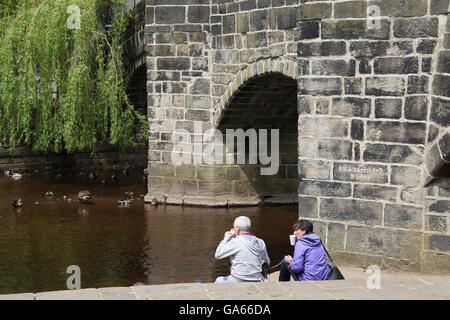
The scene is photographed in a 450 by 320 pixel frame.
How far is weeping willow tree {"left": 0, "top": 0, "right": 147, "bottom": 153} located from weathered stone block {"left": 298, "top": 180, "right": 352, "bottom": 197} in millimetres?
7993

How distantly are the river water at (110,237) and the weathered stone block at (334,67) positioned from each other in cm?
281

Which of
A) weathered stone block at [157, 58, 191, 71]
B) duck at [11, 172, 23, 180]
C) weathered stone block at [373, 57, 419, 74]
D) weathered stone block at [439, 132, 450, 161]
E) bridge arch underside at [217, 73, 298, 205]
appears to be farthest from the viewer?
duck at [11, 172, 23, 180]

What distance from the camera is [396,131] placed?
832cm

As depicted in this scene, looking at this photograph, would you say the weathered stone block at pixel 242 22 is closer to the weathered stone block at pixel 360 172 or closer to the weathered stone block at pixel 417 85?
the weathered stone block at pixel 360 172

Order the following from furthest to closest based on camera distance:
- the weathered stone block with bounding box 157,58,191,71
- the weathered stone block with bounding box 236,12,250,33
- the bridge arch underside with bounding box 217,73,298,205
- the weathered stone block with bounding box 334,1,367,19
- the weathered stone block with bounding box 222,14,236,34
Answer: the weathered stone block with bounding box 157,58,191,71 < the bridge arch underside with bounding box 217,73,298,205 < the weathered stone block with bounding box 222,14,236,34 < the weathered stone block with bounding box 236,12,250,33 < the weathered stone block with bounding box 334,1,367,19

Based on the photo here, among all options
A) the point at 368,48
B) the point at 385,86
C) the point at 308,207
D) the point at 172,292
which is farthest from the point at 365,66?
the point at 172,292

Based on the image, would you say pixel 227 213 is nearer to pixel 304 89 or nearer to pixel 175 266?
pixel 175 266

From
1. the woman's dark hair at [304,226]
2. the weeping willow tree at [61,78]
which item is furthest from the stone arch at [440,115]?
the weeping willow tree at [61,78]

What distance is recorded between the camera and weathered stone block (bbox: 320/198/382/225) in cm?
853

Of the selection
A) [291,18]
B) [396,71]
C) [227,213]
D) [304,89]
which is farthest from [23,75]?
[396,71]

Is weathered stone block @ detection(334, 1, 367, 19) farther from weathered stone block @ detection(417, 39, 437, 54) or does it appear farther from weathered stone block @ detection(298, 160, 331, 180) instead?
weathered stone block @ detection(298, 160, 331, 180)

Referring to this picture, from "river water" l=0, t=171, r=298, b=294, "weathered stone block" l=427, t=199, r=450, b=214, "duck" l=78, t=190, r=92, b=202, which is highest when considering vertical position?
"weathered stone block" l=427, t=199, r=450, b=214

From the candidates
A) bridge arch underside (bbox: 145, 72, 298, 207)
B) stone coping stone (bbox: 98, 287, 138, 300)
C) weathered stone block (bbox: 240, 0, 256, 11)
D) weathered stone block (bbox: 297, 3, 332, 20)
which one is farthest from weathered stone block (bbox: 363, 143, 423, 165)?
bridge arch underside (bbox: 145, 72, 298, 207)

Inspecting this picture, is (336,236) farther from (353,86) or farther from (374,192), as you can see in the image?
(353,86)
